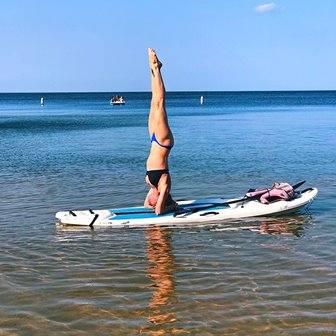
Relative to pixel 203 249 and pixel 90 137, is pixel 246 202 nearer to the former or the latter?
pixel 203 249

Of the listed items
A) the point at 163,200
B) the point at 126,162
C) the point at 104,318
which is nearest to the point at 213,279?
the point at 104,318

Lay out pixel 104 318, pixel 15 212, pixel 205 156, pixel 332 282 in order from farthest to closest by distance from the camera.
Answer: pixel 205 156 < pixel 15 212 < pixel 332 282 < pixel 104 318

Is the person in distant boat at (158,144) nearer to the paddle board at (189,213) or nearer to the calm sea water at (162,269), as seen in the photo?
the paddle board at (189,213)

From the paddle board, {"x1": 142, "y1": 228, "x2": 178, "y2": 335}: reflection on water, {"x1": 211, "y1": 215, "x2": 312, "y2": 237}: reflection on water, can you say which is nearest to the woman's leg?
the paddle board

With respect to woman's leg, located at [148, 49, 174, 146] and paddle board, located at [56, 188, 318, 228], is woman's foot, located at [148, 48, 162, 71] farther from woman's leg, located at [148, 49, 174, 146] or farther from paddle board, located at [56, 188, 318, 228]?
paddle board, located at [56, 188, 318, 228]

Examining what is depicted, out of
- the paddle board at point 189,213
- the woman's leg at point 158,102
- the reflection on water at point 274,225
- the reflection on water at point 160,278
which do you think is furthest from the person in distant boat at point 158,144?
the reflection on water at point 274,225

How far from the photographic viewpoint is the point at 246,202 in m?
11.3

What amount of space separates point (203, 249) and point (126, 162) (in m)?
13.4

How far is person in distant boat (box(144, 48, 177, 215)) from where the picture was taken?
32.7ft

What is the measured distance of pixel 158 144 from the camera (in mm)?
10297

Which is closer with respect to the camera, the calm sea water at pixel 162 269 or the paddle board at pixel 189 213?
the calm sea water at pixel 162 269

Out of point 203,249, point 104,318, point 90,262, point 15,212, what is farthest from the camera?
point 15,212

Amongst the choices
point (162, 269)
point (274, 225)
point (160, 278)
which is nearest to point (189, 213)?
point (274, 225)

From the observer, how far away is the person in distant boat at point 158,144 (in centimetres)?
995
